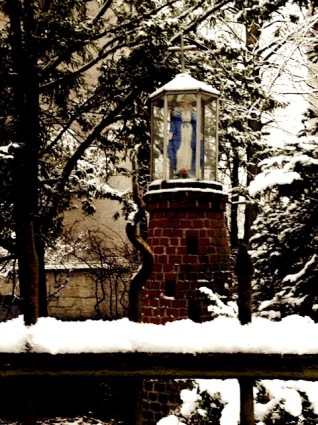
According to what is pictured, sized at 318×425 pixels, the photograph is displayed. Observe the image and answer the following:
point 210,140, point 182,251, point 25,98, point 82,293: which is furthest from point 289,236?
point 82,293

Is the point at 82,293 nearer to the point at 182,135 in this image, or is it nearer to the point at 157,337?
the point at 182,135

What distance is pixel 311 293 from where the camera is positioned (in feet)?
19.2

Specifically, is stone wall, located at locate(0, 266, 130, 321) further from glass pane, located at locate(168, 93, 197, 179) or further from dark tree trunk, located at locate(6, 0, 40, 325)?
glass pane, located at locate(168, 93, 197, 179)

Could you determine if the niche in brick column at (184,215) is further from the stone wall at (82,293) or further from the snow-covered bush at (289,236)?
the stone wall at (82,293)

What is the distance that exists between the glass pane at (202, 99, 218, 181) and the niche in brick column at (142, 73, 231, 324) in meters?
0.02

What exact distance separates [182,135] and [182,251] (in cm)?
161

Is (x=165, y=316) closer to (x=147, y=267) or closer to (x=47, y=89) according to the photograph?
(x=47, y=89)

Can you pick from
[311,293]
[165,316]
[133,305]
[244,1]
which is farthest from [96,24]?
[133,305]

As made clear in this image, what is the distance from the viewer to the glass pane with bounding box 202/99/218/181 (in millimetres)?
7758

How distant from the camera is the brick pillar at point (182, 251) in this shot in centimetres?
735

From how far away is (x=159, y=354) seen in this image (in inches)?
75.9

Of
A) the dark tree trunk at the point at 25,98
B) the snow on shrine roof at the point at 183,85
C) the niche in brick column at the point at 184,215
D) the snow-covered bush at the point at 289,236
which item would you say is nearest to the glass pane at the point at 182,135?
the niche in brick column at the point at 184,215

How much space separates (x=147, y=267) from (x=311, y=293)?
14.2ft

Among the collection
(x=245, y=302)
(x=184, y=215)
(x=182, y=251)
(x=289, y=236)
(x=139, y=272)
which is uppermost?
(x=184, y=215)
